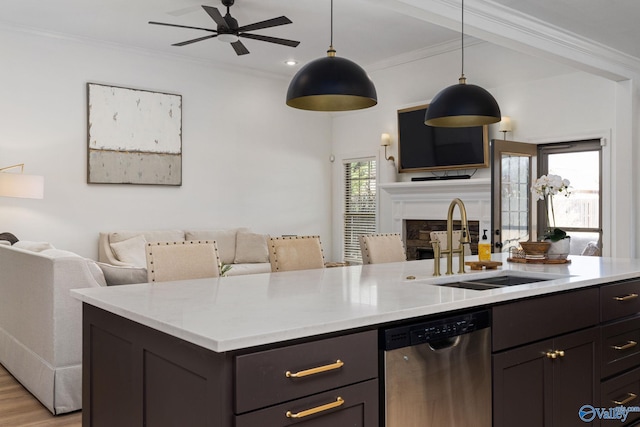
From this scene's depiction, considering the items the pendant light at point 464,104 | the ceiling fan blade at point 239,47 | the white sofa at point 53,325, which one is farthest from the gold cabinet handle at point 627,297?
the ceiling fan blade at point 239,47

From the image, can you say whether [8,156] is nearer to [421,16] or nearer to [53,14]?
[53,14]

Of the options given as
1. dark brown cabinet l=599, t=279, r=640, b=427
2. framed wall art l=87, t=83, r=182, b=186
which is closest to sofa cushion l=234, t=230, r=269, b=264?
framed wall art l=87, t=83, r=182, b=186

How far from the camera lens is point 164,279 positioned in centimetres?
282

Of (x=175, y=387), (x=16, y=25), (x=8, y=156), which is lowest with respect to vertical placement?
(x=175, y=387)

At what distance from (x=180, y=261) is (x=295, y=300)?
1079 millimetres

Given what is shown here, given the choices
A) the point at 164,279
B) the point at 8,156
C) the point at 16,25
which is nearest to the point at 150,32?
the point at 16,25

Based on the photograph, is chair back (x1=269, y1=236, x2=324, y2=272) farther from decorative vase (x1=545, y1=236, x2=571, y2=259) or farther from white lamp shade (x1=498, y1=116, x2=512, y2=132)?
white lamp shade (x1=498, y1=116, x2=512, y2=132)

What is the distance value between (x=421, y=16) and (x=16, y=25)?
4.37m

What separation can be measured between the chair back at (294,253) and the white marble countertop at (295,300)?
351mm

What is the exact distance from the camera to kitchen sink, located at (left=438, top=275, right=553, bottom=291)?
2.72 meters

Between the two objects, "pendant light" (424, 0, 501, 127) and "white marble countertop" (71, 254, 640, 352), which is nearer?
"white marble countertop" (71, 254, 640, 352)

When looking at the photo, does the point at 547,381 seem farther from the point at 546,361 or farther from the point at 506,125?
the point at 506,125

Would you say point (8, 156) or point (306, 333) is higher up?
point (8, 156)

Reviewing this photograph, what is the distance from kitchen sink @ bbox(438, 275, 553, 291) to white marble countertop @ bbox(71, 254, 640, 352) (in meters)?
0.03
